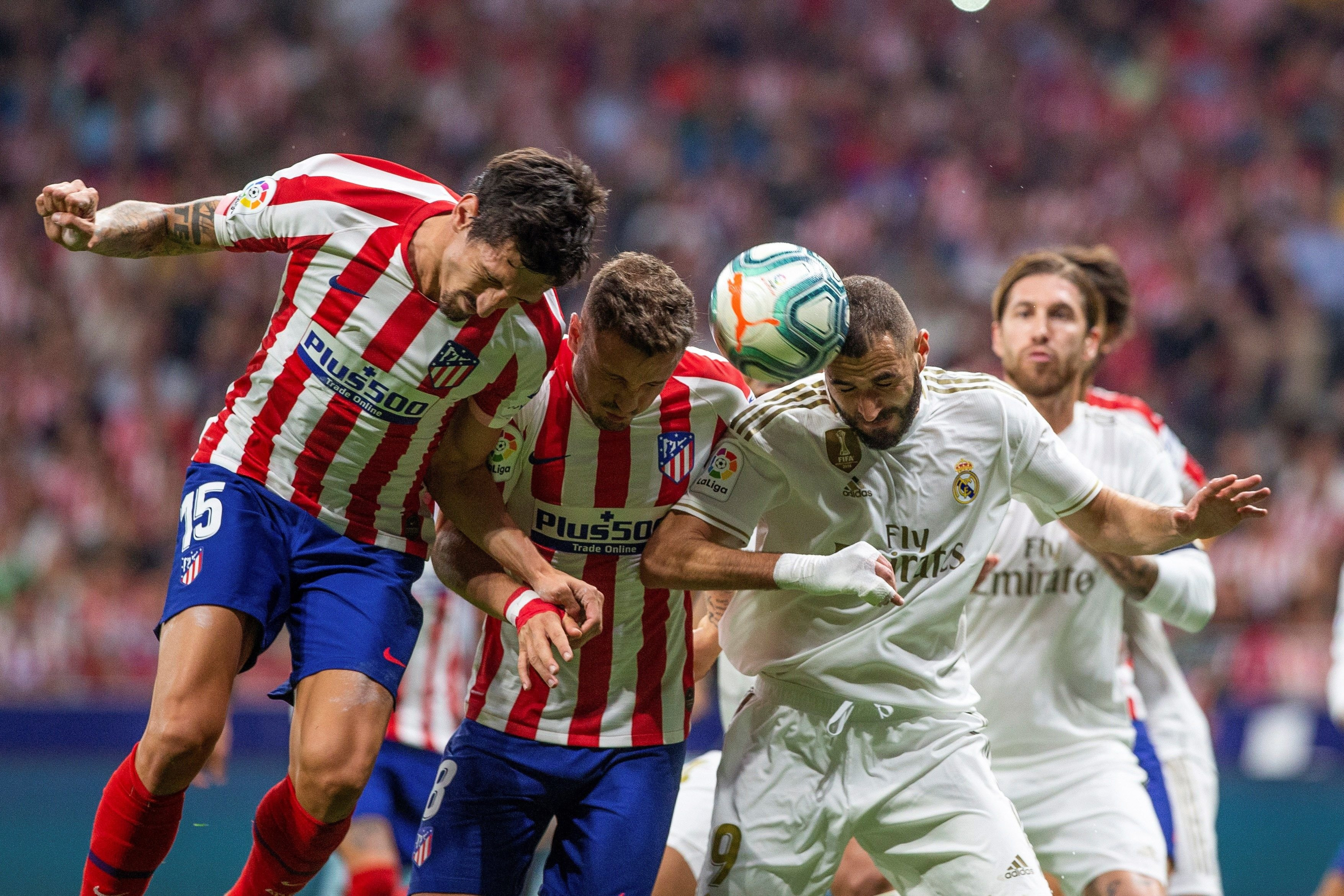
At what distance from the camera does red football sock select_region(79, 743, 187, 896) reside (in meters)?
3.71

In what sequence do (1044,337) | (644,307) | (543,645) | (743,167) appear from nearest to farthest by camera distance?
(543,645) < (644,307) < (1044,337) < (743,167)

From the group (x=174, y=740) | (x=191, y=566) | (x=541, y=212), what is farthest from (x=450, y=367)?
(x=174, y=740)

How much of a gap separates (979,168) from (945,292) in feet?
6.49

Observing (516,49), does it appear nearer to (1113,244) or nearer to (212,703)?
(1113,244)

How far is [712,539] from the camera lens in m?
3.86

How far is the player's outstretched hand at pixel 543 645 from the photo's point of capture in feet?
11.3

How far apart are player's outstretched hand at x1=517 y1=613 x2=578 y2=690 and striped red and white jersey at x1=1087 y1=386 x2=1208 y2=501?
273 cm

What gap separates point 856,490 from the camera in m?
3.90

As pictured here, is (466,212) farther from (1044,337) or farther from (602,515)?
(1044,337)

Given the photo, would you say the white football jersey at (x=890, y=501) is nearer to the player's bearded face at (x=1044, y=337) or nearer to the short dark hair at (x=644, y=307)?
the short dark hair at (x=644, y=307)

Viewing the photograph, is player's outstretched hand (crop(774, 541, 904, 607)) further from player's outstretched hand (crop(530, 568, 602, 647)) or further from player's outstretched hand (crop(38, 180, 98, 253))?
player's outstretched hand (crop(38, 180, 98, 253))

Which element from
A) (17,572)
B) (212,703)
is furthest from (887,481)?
(17,572)

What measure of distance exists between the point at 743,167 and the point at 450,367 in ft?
38.4

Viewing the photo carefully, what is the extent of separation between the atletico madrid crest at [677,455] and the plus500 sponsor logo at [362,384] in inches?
26.3
